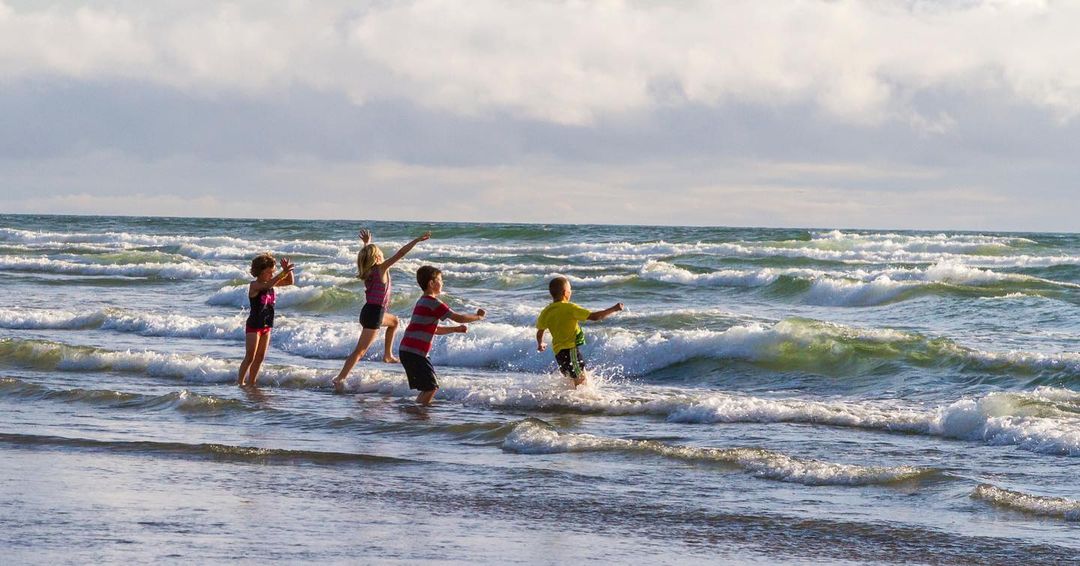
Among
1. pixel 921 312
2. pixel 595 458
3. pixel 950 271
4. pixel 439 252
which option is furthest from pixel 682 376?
pixel 439 252

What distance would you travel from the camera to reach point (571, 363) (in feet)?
36.1

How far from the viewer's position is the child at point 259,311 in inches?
463

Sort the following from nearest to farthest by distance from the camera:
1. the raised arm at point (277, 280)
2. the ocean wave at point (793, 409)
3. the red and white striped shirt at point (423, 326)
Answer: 1. the ocean wave at point (793, 409)
2. the red and white striped shirt at point (423, 326)
3. the raised arm at point (277, 280)

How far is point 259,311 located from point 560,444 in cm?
451

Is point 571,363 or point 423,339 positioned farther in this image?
point 571,363

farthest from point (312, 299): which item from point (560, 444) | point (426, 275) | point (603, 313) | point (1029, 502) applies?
point (1029, 502)

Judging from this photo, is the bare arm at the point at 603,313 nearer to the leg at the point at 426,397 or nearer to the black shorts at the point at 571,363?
the black shorts at the point at 571,363

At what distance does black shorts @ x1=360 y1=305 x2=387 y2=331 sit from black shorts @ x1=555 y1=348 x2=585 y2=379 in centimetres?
186

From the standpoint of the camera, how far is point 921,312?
19703 mm

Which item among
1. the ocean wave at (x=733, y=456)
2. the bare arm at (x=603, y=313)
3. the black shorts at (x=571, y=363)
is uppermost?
the bare arm at (x=603, y=313)

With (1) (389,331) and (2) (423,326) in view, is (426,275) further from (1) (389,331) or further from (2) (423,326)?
(1) (389,331)

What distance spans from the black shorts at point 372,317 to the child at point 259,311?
0.78 meters

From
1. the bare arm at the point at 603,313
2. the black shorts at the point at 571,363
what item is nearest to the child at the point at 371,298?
the black shorts at the point at 571,363

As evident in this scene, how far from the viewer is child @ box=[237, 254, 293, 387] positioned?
38.6 ft
